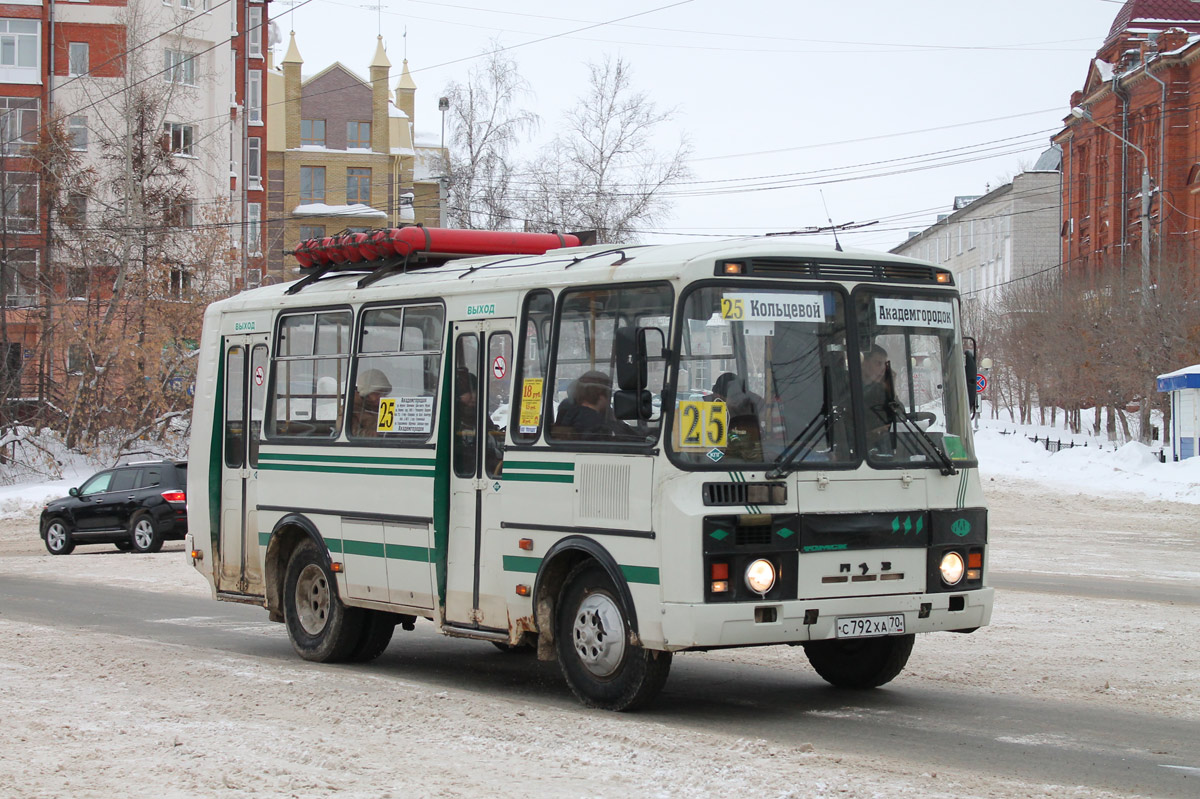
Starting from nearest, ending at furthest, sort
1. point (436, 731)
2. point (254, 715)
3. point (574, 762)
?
point (574, 762) → point (436, 731) → point (254, 715)

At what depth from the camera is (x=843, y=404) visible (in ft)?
29.7

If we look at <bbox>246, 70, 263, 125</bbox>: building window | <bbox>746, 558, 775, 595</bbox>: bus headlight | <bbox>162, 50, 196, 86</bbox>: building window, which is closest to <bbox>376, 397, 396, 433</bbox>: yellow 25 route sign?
<bbox>746, 558, 775, 595</bbox>: bus headlight

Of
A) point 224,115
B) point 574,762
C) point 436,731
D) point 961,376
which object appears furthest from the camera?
point 224,115

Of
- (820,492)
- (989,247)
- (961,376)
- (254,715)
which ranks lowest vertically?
(254,715)

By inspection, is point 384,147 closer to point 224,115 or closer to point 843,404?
point 224,115

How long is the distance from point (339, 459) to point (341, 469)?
8 centimetres

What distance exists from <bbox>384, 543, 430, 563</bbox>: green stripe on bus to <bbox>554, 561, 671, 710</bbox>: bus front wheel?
4.86 ft

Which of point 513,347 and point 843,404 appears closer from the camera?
point 843,404

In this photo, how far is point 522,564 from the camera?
9.78 metres

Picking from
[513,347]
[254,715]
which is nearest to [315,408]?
[513,347]

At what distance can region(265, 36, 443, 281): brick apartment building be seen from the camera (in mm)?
93062

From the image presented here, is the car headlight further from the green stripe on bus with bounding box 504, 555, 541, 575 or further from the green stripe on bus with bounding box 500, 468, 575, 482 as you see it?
the green stripe on bus with bounding box 504, 555, 541, 575

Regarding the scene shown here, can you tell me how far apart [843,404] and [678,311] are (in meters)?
1.17

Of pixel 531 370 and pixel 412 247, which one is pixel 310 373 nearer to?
pixel 412 247
